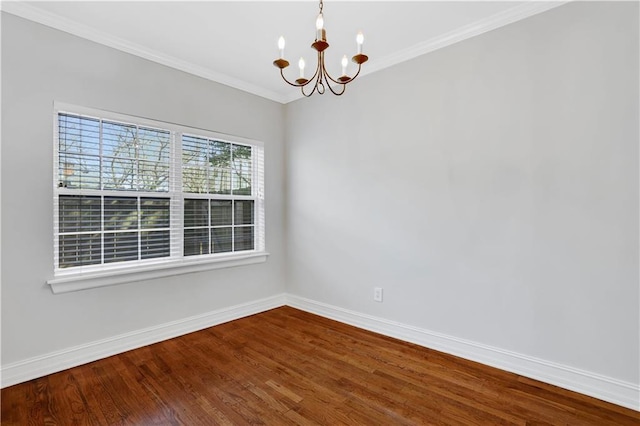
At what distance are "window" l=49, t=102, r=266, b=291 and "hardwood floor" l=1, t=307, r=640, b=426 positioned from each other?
783 mm

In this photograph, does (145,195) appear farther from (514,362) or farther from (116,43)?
(514,362)

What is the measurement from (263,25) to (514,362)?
125 inches

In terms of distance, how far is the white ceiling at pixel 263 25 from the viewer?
2.18 m

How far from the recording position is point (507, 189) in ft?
7.55

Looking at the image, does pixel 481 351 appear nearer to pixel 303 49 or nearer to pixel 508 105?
pixel 508 105

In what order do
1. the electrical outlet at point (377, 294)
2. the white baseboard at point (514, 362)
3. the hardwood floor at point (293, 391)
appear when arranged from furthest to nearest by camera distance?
the electrical outlet at point (377, 294) < the white baseboard at point (514, 362) < the hardwood floor at point (293, 391)

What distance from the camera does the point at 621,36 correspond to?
6.17 feet

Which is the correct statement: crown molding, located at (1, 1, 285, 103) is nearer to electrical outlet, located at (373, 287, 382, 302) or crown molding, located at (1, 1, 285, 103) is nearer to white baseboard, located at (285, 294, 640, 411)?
electrical outlet, located at (373, 287, 382, 302)

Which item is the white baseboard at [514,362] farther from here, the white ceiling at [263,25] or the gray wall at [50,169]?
the white ceiling at [263,25]

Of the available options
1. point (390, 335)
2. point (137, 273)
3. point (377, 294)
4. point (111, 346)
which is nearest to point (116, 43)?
point (137, 273)

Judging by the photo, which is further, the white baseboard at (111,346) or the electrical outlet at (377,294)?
the electrical outlet at (377,294)

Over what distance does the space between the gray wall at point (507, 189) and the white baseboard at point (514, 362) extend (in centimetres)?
6

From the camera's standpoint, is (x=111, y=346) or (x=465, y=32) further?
(x=111, y=346)

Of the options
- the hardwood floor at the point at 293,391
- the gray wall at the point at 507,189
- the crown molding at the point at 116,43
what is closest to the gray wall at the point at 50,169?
the crown molding at the point at 116,43
